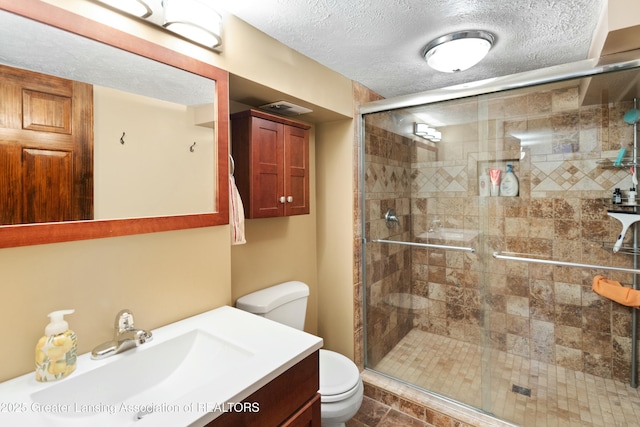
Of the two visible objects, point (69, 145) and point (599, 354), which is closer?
point (69, 145)

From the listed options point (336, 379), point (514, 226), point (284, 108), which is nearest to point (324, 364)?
point (336, 379)

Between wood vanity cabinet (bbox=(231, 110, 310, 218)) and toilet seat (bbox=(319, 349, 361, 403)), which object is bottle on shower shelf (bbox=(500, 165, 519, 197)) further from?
toilet seat (bbox=(319, 349, 361, 403))

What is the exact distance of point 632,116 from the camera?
1918 mm

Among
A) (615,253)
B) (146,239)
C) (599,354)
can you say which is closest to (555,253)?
(615,253)

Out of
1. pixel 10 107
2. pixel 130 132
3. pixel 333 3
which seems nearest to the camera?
pixel 10 107

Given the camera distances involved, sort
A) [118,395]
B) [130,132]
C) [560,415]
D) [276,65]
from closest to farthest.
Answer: [118,395], [130,132], [276,65], [560,415]

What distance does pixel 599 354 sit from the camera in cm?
215

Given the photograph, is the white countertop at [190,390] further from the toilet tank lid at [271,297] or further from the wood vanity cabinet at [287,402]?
the toilet tank lid at [271,297]

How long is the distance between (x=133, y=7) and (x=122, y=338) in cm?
114

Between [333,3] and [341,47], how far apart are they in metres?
0.38

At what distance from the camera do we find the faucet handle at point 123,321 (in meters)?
1.07

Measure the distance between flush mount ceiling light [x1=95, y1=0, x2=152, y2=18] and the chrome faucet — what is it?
1.04 meters

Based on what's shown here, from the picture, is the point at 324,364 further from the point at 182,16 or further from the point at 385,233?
the point at 182,16

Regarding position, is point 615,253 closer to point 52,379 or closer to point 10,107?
point 52,379
